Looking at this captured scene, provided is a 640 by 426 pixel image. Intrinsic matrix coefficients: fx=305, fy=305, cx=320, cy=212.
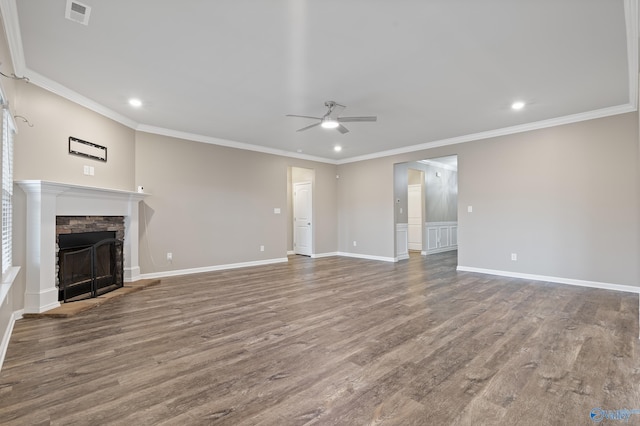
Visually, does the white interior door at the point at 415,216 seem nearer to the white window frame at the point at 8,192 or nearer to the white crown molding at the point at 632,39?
the white crown molding at the point at 632,39

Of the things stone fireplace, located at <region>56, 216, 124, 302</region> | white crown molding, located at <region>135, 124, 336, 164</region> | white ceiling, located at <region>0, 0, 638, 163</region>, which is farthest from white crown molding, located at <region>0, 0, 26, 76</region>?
white crown molding, located at <region>135, 124, 336, 164</region>

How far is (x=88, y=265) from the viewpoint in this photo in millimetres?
4246

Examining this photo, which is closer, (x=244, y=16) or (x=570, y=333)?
(x=244, y=16)

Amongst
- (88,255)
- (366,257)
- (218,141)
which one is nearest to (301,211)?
(366,257)

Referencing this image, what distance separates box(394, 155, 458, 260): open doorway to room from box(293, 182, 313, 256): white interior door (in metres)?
2.54

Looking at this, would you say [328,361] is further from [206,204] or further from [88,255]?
[206,204]

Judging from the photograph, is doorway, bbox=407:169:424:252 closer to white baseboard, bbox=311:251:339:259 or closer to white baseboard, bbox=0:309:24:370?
white baseboard, bbox=311:251:339:259

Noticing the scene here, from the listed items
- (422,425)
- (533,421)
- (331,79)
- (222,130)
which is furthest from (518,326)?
(222,130)

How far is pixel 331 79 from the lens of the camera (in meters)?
3.47

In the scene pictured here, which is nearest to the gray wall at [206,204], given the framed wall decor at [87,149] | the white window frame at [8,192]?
the framed wall decor at [87,149]

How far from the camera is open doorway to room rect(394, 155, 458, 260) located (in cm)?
875

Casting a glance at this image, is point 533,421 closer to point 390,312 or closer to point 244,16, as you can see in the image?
point 390,312

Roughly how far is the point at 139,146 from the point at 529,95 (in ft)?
19.8

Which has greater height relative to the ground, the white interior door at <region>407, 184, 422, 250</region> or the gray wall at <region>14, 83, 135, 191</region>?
the gray wall at <region>14, 83, 135, 191</region>
